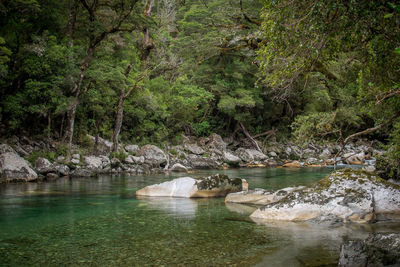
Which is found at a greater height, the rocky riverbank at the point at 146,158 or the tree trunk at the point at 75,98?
the tree trunk at the point at 75,98

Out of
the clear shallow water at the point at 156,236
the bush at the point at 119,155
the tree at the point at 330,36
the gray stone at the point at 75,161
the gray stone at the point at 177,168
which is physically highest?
the tree at the point at 330,36

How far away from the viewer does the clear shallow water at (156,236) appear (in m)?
4.61

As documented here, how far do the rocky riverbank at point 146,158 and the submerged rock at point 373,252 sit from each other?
6.97m

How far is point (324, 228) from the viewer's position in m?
6.35

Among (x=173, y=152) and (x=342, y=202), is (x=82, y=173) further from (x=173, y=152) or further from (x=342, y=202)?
(x=342, y=202)

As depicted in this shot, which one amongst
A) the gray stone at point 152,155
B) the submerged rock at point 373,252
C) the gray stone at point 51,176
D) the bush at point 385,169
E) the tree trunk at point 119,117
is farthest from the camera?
the gray stone at point 152,155

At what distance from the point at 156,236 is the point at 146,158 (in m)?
18.1

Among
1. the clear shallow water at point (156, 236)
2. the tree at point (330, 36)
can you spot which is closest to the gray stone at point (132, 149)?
the clear shallow water at point (156, 236)

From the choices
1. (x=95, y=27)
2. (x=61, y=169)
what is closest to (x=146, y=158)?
(x=61, y=169)

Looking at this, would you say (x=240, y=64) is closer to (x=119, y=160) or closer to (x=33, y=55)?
(x=119, y=160)

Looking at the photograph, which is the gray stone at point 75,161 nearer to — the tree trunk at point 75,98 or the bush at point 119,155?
the tree trunk at point 75,98

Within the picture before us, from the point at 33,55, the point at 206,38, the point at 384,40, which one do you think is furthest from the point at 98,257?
the point at 33,55

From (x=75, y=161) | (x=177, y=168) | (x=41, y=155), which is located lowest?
(x=177, y=168)

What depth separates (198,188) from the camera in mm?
10750
